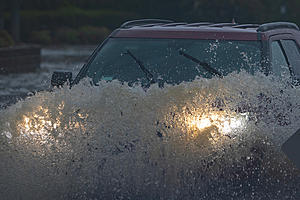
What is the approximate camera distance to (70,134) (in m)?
6.05

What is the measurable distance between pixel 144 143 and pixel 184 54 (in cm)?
186

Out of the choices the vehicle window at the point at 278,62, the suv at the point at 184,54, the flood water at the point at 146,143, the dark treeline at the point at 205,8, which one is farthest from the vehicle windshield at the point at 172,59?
the dark treeline at the point at 205,8

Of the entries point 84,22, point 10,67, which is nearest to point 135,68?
point 10,67

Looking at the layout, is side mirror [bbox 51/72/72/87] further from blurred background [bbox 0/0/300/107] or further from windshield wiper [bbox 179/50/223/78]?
blurred background [bbox 0/0/300/107]

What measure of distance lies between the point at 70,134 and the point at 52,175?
333 mm

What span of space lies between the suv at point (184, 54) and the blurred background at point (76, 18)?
44.0 ft

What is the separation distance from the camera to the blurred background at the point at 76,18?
77.2 feet

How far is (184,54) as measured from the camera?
7.69m

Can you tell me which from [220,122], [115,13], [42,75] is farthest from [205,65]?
[115,13]

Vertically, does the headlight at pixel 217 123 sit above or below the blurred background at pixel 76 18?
above

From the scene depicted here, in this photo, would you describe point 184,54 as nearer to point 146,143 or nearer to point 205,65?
point 205,65

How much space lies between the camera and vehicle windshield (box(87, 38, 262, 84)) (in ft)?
24.5

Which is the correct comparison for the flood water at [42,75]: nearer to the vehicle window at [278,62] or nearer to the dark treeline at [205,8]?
the vehicle window at [278,62]

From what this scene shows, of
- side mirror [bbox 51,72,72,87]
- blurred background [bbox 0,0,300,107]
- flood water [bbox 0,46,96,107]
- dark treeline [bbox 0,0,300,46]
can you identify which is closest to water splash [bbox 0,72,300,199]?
side mirror [bbox 51,72,72,87]
